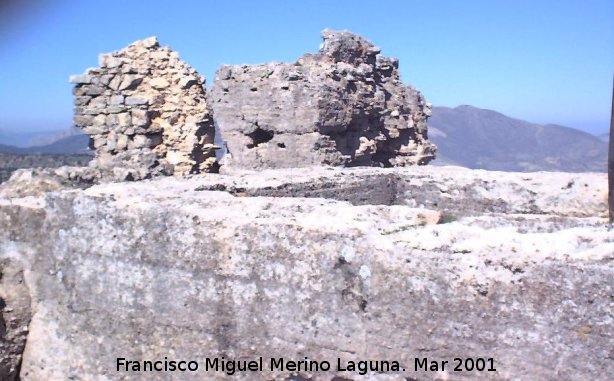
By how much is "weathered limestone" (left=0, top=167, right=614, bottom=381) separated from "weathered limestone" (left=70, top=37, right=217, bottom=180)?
1.88 metres

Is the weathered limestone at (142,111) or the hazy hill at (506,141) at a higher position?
the hazy hill at (506,141)

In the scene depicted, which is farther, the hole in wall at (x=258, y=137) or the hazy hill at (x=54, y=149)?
the hazy hill at (x=54, y=149)

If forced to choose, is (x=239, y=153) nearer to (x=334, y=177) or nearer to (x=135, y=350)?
(x=334, y=177)

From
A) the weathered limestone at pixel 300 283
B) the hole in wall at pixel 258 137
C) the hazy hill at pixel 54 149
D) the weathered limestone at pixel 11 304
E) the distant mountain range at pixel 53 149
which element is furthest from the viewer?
the hazy hill at pixel 54 149

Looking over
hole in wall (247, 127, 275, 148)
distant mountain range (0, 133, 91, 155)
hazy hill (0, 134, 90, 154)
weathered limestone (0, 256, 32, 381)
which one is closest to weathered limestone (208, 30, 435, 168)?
hole in wall (247, 127, 275, 148)

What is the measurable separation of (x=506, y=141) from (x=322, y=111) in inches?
2074

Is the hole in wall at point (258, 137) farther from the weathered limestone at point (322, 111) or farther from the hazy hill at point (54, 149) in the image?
the hazy hill at point (54, 149)

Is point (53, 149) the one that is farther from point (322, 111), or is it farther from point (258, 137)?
point (322, 111)

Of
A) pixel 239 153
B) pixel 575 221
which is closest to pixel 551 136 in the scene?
pixel 239 153

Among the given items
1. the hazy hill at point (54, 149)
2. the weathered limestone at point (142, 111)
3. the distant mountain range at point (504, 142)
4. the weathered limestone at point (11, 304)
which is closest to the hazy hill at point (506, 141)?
the distant mountain range at point (504, 142)

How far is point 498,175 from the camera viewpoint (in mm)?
6449

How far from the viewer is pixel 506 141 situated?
59.0 metres

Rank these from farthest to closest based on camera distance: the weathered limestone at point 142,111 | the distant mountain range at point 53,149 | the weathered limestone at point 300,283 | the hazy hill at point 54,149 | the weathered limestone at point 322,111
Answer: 1. the hazy hill at point 54,149
2. the distant mountain range at point 53,149
3. the weathered limestone at point 322,111
4. the weathered limestone at point 142,111
5. the weathered limestone at point 300,283

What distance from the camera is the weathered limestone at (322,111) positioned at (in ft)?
32.5
